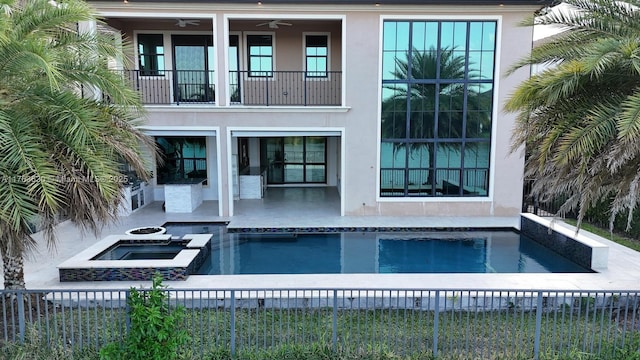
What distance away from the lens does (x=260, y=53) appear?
16.8 metres

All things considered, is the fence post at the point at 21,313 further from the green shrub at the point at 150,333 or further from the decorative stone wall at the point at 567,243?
the decorative stone wall at the point at 567,243

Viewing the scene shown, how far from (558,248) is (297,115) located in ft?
27.9

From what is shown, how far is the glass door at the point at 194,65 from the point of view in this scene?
1599 centimetres

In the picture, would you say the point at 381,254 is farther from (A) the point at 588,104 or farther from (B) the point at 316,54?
(B) the point at 316,54

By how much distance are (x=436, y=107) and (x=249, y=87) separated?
727cm

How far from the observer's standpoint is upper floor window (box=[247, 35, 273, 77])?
16.6 metres

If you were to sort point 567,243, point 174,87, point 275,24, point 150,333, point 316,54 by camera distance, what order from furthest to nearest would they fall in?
point 316,54 < point 174,87 < point 275,24 < point 567,243 < point 150,333

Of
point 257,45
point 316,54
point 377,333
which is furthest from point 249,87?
point 377,333

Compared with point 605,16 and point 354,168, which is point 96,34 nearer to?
point 605,16

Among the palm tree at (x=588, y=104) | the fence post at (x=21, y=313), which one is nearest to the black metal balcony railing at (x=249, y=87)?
the palm tree at (x=588, y=104)

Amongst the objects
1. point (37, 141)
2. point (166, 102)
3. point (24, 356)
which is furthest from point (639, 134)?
point (166, 102)

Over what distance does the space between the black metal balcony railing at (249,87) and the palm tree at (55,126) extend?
377 inches

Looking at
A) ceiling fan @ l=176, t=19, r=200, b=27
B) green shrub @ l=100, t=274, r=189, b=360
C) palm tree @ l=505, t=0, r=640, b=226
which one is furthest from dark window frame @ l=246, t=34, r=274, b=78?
green shrub @ l=100, t=274, r=189, b=360

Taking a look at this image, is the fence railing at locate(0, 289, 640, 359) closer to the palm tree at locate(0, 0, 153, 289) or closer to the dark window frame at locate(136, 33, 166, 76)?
the palm tree at locate(0, 0, 153, 289)
